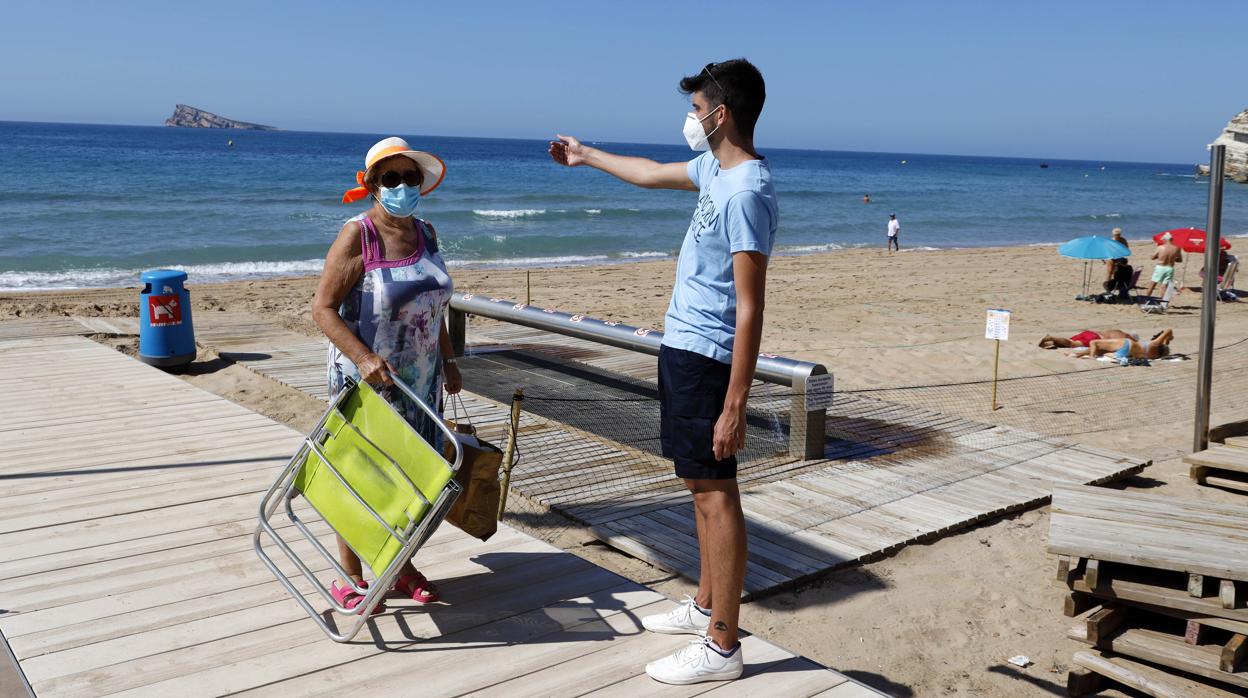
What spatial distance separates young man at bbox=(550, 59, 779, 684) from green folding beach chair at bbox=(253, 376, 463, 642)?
69cm

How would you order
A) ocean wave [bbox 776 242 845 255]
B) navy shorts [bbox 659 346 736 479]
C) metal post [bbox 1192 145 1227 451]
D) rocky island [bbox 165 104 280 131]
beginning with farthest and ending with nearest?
rocky island [bbox 165 104 280 131], ocean wave [bbox 776 242 845 255], metal post [bbox 1192 145 1227 451], navy shorts [bbox 659 346 736 479]

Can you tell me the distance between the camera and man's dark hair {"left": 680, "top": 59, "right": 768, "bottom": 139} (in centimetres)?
277

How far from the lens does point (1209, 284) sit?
6.30m

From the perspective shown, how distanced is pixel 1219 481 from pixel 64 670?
20.9ft

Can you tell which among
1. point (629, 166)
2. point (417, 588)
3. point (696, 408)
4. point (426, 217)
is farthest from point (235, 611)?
point (426, 217)

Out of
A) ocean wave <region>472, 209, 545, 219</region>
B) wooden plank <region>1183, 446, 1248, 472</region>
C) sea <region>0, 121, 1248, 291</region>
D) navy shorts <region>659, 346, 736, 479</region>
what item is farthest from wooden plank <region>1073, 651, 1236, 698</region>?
ocean wave <region>472, 209, 545, 219</region>

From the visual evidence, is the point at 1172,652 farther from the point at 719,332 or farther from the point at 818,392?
the point at 818,392

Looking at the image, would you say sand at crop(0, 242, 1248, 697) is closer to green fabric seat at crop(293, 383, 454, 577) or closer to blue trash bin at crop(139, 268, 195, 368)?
blue trash bin at crop(139, 268, 195, 368)

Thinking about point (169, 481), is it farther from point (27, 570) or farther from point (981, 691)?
point (981, 691)

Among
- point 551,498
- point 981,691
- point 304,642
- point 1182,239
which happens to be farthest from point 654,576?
point 1182,239

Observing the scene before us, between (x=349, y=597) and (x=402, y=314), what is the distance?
97 centimetres

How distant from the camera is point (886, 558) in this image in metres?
4.87

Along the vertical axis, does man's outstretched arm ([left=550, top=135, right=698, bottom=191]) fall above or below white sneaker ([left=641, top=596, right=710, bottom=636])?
above

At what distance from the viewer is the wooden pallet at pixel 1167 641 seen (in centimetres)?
347
